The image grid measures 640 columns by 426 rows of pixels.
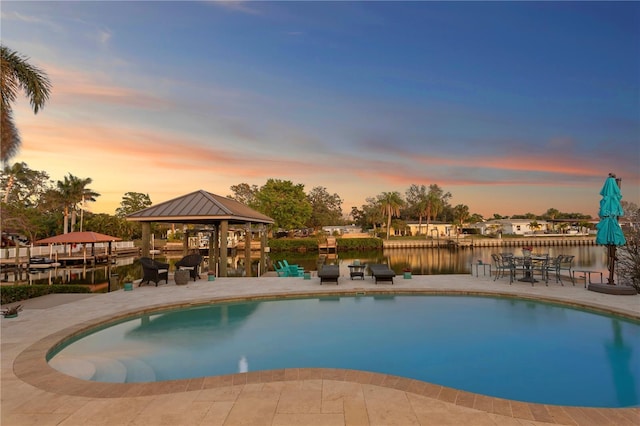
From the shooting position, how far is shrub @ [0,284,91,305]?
33.9 ft

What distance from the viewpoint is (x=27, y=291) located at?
1088 centimetres

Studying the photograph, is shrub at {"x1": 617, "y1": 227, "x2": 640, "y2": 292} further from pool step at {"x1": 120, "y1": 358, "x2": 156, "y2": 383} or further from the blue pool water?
pool step at {"x1": 120, "y1": 358, "x2": 156, "y2": 383}

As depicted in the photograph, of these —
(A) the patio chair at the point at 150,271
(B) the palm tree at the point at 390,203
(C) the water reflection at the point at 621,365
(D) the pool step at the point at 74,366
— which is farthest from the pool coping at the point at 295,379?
(B) the palm tree at the point at 390,203

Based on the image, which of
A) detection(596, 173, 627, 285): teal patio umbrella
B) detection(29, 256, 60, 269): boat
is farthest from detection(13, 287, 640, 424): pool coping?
detection(29, 256, 60, 269): boat

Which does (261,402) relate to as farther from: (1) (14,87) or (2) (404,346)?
(1) (14,87)

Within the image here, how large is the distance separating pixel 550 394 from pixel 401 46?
1843 centimetres

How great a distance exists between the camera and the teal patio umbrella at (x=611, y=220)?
10.9m

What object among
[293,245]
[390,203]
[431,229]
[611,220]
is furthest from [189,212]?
[431,229]

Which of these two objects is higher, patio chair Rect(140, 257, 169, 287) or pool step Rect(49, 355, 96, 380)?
patio chair Rect(140, 257, 169, 287)

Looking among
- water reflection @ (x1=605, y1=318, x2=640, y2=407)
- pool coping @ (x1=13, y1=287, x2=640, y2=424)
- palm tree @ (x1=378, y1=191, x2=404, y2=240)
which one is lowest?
water reflection @ (x1=605, y1=318, x2=640, y2=407)

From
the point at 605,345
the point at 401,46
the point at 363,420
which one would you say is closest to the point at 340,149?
the point at 401,46

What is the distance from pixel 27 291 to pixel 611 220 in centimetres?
1917

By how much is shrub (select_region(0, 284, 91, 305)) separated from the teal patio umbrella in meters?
17.9

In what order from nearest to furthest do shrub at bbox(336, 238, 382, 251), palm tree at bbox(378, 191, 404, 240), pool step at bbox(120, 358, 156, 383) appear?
pool step at bbox(120, 358, 156, 383) < shrub at bbox(336, 238, 382, 251) < palm tree at bbox(378, 191, 404, 240)
